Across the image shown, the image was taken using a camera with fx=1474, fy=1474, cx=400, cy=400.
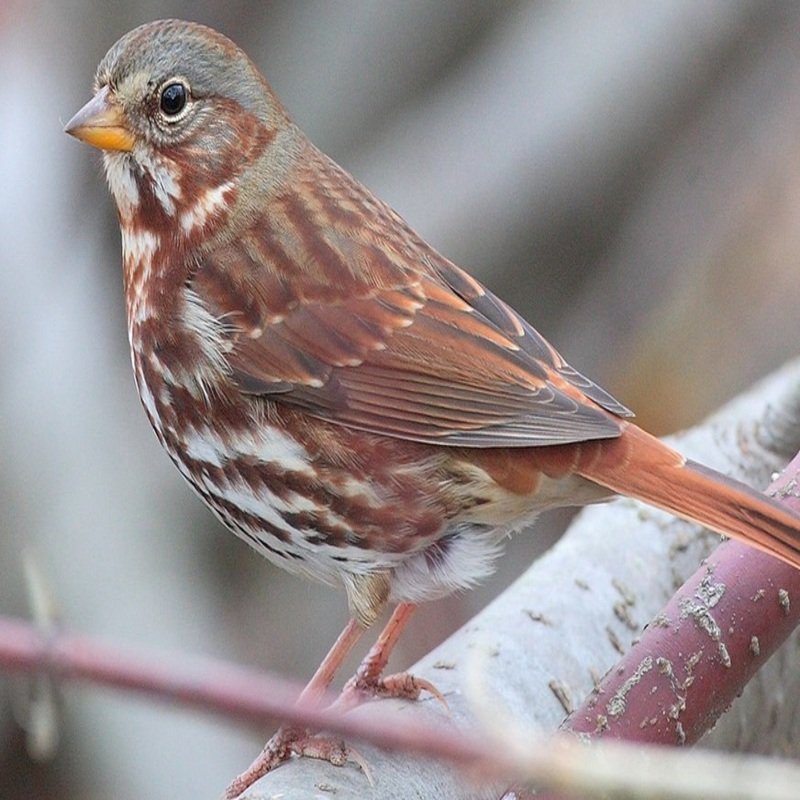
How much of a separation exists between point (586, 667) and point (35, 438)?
2.75m

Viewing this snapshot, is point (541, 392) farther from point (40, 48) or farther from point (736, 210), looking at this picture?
point (736, 210)

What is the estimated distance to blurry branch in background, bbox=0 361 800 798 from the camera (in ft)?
2.79

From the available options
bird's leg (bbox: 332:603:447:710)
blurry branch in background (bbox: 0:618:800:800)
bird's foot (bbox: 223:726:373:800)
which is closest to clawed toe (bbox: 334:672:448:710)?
bird's leg (bbox: 332:603:447:710)

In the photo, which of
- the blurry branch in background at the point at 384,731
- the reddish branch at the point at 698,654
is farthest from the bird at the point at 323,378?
the blurry branch in background at the point at 384,731

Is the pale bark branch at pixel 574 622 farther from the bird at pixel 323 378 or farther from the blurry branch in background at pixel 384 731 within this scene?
the blurry branch in background at pixel 384 731

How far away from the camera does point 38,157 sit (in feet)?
17.5

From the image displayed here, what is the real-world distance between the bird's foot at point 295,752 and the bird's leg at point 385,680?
18 cm

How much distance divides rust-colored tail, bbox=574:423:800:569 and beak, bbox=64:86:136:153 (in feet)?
3.42

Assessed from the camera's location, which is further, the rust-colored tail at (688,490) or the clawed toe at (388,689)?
the clawed toe at (388,689)

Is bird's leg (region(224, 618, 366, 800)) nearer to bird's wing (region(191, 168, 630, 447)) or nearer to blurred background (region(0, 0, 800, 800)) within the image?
bird's wing (region(191, 168, 630, 447))

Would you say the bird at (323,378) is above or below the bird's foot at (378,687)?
above

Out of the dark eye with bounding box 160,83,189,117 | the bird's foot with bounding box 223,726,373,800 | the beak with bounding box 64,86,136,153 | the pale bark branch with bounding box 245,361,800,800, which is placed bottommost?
the bird's foot with bounding box 223,726,373,800

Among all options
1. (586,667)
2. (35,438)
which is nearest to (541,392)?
(586,667)

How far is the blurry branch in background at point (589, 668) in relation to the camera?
85cm
